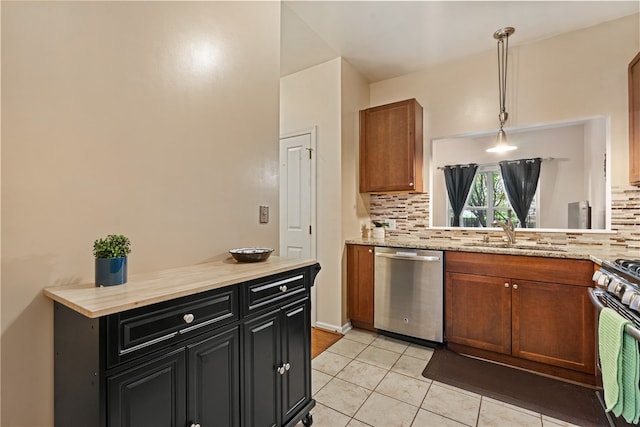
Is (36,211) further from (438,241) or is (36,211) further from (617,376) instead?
(438,241)

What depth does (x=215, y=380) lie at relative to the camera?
1156 millimetres

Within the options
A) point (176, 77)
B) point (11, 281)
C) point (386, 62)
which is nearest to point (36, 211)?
point (11, 281)

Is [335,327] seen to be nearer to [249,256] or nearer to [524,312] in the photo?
[524,312]

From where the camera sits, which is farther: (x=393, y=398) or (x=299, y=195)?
(x=299, y=195)

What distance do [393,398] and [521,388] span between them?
91 centimetres

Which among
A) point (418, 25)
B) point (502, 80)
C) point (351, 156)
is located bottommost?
point (351, 156)

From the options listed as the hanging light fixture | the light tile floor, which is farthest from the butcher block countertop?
the hanging light fixture

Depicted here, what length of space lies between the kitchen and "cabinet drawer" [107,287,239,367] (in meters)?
0.43

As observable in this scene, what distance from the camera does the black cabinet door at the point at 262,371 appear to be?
1.29 m

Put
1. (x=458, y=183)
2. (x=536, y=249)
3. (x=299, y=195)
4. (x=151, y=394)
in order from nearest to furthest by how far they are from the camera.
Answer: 1. (x=151, y=394)
2. (x=536, y=249)
3. (x=299, y=195)
4. (x=458, y=183)

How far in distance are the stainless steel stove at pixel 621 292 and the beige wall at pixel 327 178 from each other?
1916mm

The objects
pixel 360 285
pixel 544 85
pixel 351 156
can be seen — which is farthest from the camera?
pixel 351 156

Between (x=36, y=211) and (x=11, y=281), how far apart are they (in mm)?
245

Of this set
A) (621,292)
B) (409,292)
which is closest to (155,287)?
(621,292)
